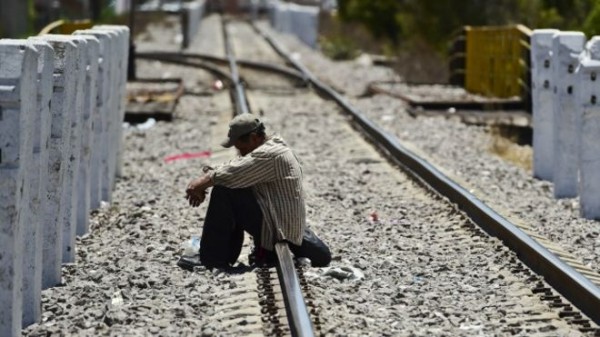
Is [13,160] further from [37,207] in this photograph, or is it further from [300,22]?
[300,22]

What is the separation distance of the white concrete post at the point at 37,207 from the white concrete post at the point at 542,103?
7612mm

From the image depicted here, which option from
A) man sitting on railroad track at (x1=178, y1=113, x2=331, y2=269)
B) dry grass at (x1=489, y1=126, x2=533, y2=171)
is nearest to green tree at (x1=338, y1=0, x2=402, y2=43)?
dry grass at (x1=489, y1=126, x2=533, y2=171)

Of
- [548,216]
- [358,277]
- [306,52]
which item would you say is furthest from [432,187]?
[306,52]

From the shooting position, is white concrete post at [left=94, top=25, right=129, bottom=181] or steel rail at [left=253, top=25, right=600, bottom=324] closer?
steel rail at [left=253, top=25, right=600, bottom=324]

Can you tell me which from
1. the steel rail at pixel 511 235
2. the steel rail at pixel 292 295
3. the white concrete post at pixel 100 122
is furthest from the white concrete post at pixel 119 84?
the steel rail at pixel 292 295

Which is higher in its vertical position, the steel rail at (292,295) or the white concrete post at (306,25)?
the steel rail at (292,295)

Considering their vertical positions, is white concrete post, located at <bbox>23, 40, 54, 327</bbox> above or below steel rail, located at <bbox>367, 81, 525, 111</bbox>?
above

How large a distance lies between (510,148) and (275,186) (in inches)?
368

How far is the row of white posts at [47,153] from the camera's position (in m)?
7.29

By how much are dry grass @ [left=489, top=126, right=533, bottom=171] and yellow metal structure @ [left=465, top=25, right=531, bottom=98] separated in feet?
4.74

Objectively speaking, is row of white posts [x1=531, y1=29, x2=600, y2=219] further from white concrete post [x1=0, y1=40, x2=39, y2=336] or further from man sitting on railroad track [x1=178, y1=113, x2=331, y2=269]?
white concrete post [x1=0, y1=40, x2=39, y2=336]

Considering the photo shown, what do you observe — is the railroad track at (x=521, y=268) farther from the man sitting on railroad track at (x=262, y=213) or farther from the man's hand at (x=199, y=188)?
the man's hand at (x=199, y=188)

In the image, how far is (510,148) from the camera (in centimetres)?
1853

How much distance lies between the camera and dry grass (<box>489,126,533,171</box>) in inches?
691
